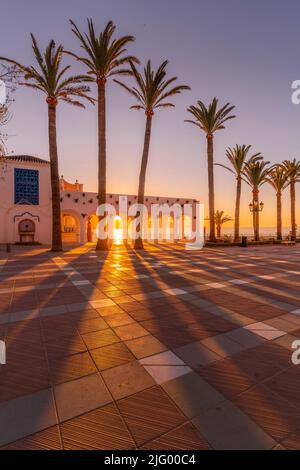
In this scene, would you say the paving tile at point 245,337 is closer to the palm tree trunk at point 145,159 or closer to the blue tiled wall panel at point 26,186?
the palm tree trunk at point 145,159

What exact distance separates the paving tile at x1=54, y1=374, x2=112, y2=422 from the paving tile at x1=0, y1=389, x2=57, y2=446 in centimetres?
9

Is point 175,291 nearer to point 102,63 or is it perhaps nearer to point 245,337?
point 245,337

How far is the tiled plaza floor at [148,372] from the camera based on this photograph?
217 cm

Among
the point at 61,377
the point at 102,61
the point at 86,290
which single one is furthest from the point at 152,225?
the point at 61,377

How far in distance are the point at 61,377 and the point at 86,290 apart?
426 centimetres

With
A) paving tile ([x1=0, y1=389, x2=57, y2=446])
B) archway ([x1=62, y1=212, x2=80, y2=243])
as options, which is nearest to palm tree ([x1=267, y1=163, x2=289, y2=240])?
archway ([x1=62, y1=212, x2=80, y2=243])

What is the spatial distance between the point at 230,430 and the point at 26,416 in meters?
1.93

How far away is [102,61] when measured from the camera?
17.2m

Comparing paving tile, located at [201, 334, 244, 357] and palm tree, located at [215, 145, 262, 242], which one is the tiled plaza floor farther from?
palm tree, located at [215, 145, 262, 242]

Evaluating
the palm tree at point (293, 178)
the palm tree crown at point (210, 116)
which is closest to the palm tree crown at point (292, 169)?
the palm tree at point (293, 178)

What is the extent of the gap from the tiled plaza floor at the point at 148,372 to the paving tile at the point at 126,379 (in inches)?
0.6

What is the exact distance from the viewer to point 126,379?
296 centimetres

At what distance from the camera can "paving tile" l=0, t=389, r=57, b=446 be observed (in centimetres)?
215

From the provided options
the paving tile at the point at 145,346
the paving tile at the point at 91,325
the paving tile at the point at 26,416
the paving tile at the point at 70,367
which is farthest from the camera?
the paving tile at the point at 91,325
